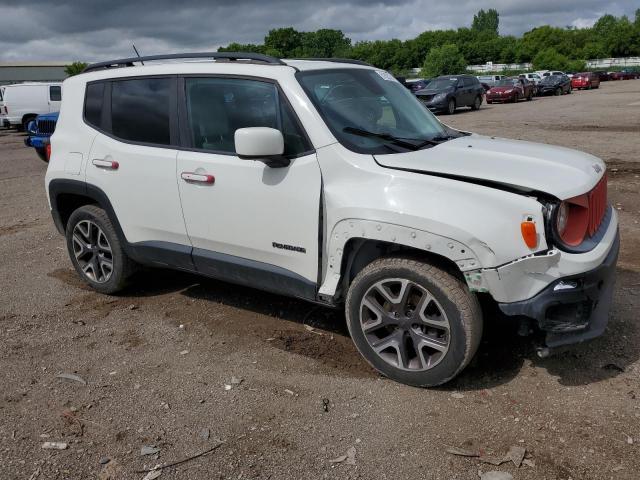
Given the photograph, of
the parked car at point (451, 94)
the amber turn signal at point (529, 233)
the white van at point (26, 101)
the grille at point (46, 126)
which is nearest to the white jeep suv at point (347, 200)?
the amber turn signal at point (529, 233)

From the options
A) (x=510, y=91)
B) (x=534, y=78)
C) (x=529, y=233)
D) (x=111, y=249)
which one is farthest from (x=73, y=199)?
(x=534, y=78)

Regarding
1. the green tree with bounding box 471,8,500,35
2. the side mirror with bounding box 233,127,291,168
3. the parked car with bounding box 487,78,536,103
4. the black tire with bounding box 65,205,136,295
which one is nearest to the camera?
the side mirror with bounding box 233,127,291,168

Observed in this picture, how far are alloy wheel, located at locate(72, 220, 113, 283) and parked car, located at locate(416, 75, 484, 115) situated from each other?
2158 centimetres

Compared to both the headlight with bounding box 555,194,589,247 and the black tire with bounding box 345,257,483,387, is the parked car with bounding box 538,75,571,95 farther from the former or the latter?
the black tire with bounding box 345,257,483,387

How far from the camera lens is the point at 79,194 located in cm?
506

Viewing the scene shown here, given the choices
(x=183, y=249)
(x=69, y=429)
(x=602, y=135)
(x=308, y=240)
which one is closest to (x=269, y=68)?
(x=308, y=240)

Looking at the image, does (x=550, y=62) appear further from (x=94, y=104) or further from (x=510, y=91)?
(x=94, y=104)

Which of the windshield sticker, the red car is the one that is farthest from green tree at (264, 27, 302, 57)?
the windshield sticker

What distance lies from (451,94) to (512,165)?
24.0m

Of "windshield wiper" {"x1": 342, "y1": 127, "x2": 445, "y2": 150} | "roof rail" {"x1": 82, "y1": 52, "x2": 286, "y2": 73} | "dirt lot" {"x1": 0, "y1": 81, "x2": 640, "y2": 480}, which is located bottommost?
"dirt lot" {"x1": 0, "y1": 81, "x2": 640, "y2": 480}

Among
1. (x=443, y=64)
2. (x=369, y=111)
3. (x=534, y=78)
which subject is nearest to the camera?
(x=369, y=111)

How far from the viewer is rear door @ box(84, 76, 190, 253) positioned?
444cm

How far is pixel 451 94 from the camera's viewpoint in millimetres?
26312

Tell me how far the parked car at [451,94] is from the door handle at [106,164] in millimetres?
21770
